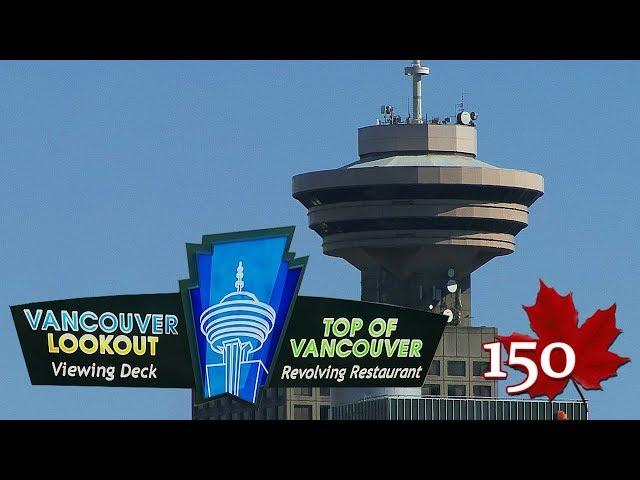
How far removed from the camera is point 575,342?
401 ft

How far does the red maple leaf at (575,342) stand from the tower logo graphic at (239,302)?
41.6ft

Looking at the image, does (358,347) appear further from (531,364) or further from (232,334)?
(531,364)

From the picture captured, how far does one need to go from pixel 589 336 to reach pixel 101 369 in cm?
2739

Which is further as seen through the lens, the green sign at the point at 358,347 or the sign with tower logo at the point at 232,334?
the green sign at the point at 358,347

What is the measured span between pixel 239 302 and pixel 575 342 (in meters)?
18.7

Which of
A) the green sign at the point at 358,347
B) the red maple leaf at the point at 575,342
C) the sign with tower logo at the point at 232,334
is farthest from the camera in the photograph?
the green sign at the point at 358,347

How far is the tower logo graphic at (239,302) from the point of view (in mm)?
122875

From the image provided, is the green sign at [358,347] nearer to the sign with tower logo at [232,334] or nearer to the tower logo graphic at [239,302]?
the sign with tower logo at [232,334]

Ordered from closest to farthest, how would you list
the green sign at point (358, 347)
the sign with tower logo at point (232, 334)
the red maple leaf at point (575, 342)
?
the red maple leaf at point (575, 342)
the sign with tower logo at point (232, 334)
the green sign at point (358, 347)

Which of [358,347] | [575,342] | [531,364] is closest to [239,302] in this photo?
[358,347]

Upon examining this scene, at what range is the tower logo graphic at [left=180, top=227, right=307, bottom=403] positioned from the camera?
403 ft

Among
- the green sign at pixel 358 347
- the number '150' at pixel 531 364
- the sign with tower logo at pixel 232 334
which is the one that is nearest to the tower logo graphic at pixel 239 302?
the sign with tower logo at pixel 232 334

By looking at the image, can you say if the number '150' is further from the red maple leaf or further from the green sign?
the green sign
